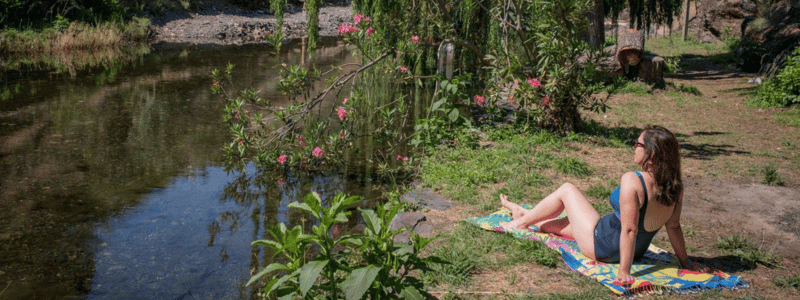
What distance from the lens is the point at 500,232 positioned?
5.09 meters

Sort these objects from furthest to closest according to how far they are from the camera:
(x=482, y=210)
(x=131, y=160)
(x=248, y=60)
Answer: (x=248, y=60) → (x=131, y=160) → (x=482, y=210)

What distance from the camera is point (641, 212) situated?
4.07 metres

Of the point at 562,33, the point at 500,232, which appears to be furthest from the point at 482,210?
the point at 562,33

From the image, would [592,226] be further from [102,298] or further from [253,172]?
[253,172]

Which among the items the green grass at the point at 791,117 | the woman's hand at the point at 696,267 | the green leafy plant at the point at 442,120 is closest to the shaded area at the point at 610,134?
the green leafy plant at the point at 442,120

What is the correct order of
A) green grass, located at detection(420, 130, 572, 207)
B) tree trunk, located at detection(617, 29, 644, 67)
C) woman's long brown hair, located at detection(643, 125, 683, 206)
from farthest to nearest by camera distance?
1. tree trunk, located at detection(617, 29, 644, 67)
2. green grass, located at detection(420, 130, 572, 207)
3. woman's long brown hair, located at detection(643, 125, 683, 206)

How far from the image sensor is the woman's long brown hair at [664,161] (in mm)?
3939

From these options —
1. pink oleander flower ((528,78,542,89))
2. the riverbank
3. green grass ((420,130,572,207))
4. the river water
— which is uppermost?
the riverbank

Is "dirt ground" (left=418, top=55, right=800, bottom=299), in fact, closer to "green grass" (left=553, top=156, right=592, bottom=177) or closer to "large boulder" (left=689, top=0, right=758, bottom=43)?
"green grass" (left=553, top=156, right=592, bottom=177)

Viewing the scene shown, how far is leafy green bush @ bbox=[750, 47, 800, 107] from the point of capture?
10445 mm

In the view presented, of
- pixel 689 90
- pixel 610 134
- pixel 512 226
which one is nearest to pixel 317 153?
pixel 512 226

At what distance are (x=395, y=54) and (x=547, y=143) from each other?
7.28 ft

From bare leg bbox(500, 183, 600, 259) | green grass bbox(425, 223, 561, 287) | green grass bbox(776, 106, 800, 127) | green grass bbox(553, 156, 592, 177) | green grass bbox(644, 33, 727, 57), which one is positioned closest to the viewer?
green grass bbox(425, 223, 561, 287)

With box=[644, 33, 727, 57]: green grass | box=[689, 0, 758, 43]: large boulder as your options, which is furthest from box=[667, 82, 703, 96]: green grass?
box=[689, 0, 758, 43]: large boulder
